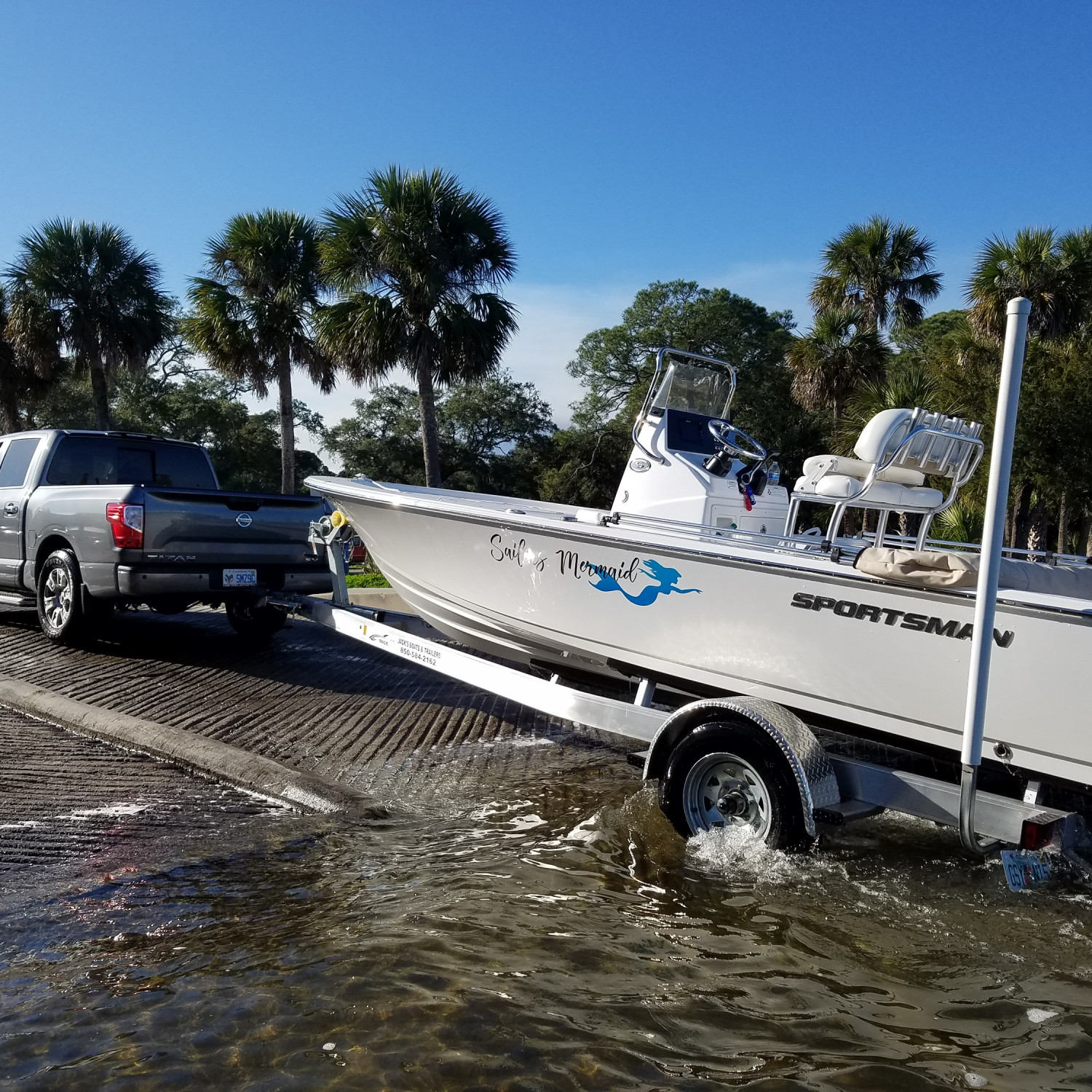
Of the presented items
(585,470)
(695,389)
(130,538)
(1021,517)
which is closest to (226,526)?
(130,538)

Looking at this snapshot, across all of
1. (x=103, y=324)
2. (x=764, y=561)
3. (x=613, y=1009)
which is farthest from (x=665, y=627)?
(x=103, y=324)

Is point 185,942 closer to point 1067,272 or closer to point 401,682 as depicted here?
point 401,682

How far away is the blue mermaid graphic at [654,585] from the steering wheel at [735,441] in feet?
5.06

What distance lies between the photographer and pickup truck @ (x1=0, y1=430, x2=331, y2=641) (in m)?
7.53

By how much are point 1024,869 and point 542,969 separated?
1847 mm

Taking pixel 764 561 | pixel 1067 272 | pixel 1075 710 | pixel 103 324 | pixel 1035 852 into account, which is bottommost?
pixel 1035 852

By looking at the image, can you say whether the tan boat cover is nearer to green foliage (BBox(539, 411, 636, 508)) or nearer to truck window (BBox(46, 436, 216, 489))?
truck window (BBox(46, 436, 216, 489))

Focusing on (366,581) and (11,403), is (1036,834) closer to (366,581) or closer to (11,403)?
(366,581)

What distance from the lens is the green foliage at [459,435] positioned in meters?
36.7

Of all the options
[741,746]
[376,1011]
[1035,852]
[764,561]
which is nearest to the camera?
[376,1011]

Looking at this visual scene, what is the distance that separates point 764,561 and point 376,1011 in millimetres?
2553

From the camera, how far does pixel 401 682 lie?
8.06 m

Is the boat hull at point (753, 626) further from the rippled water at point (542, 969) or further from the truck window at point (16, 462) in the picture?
the truck window at point (16, 462)

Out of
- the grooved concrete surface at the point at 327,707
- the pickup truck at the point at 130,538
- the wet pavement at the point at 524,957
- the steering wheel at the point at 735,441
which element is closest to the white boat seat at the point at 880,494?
the steering wheel at the point at 735,441
